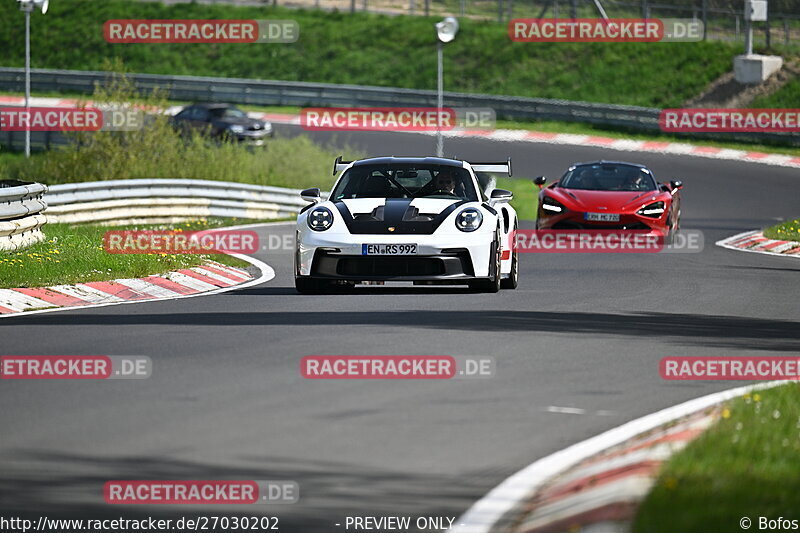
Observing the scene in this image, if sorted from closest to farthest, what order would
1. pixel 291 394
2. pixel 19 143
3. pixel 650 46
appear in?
pixel 291 394
pixel 19 143
pixel 650 46

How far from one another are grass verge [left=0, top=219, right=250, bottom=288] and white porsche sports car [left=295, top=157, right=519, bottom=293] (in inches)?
123

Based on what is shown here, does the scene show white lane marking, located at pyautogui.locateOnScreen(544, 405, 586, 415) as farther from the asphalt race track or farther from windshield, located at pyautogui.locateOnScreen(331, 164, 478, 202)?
windshield, located at pyautogui.locateOnScreen(331, 164, 478, 202)

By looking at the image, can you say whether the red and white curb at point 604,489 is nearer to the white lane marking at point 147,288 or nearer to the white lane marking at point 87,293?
the white lane marking at point 87,293

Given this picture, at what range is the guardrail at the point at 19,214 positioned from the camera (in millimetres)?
18297

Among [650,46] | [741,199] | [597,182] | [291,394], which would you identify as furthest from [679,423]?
[650,46]

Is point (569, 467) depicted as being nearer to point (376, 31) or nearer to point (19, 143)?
point (19, 143)

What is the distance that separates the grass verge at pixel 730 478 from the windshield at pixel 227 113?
1406 inches

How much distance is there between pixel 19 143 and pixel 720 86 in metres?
22.8

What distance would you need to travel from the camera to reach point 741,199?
34750 millimetres

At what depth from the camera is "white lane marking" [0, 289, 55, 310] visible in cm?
1534

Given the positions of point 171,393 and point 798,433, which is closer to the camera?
point 798,433

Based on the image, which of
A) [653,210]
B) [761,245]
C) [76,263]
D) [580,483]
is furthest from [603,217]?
[580,483]

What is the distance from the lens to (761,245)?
85.1 ft

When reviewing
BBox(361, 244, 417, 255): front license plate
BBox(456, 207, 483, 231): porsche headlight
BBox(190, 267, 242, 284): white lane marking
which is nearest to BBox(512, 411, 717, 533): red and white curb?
BBox(361, 244, 417, 255): front license plate
